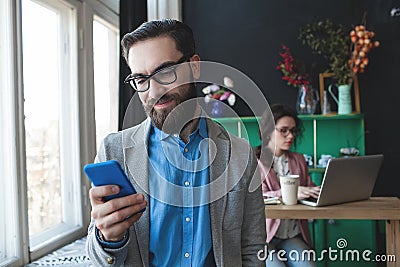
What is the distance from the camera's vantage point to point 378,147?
367cm

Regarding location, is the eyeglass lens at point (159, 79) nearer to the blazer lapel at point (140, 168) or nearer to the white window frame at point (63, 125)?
the blazer lapel at point (140, 168)

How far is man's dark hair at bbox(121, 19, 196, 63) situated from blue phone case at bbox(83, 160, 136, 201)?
30 cm

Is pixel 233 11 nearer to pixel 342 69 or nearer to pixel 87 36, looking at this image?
pixel 342 69

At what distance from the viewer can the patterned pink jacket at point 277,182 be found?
2488mm

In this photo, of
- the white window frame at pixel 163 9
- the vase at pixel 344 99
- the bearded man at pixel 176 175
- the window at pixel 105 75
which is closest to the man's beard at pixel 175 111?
the bearded man at pixel 176 175

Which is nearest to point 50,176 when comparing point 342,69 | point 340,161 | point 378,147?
point 340,161

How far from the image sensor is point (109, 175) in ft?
3.10

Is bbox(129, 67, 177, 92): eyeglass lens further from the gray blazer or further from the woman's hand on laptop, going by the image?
the woman's hand on laptop

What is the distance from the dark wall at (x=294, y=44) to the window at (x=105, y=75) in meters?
0.95

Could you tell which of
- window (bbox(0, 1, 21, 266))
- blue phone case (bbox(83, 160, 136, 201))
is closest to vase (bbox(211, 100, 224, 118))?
window (bbox(0, 1, 21, 266))

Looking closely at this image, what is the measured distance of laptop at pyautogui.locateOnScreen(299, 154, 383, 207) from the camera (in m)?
2.06

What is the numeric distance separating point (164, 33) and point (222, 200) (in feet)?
1.33

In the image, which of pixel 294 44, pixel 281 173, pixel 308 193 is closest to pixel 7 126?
pixel 308 193

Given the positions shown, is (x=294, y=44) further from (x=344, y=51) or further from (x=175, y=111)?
(x=175, y=111)
